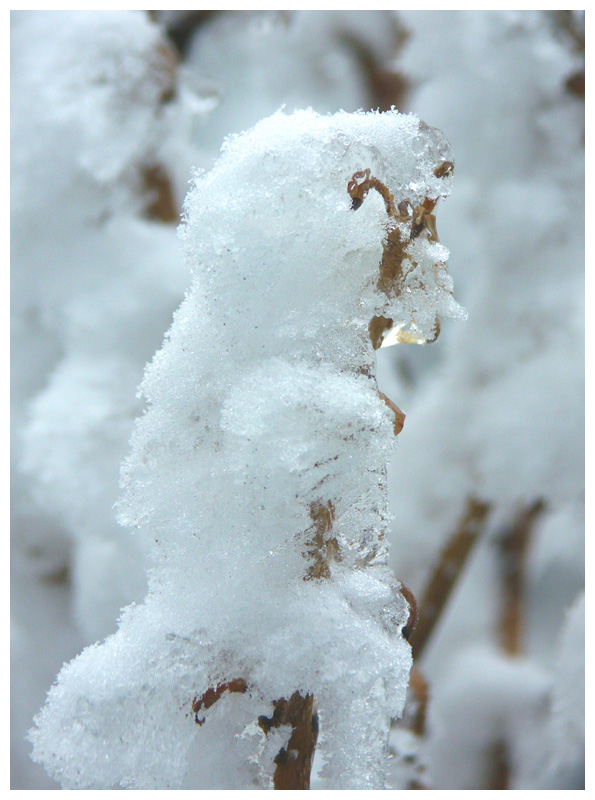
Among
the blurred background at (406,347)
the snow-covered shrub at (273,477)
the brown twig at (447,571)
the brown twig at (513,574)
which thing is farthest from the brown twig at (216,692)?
the brown twig at (513,574)

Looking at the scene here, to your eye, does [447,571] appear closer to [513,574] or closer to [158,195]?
[513,574]

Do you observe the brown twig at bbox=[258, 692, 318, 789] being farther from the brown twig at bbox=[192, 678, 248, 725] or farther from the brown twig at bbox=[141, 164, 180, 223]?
the brown twig at bbox=[141, 164, 180, 223]

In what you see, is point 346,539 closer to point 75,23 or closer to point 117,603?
point 117,603

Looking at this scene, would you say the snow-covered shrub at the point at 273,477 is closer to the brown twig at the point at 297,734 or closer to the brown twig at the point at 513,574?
the brown twig at the point at 297,734

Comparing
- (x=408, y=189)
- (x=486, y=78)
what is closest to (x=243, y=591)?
(x=408, y=189)

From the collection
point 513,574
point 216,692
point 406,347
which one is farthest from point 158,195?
point 513,574

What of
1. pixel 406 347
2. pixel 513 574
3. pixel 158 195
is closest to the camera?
pixel 158 195

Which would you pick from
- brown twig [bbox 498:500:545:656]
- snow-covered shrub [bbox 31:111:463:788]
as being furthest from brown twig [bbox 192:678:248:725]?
brown twig [bbox 498:500:545:656]
